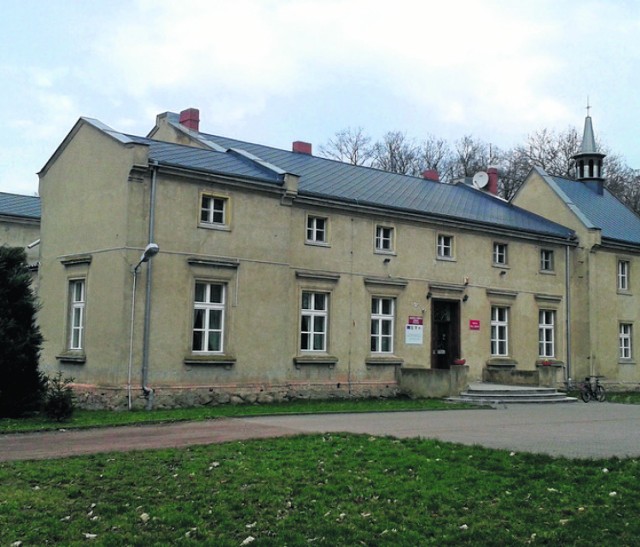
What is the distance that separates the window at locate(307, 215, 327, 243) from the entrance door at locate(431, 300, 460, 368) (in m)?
5.37

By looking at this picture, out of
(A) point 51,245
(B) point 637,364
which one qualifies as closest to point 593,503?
(A) point 51,245

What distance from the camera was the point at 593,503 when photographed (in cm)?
866

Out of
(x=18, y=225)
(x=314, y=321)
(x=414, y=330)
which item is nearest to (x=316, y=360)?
(x=314, y=321)

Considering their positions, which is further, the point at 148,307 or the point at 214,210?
the point at 214,210

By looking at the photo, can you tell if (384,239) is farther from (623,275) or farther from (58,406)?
(58,406)

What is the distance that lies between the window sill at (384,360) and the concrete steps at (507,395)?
221 centimetres

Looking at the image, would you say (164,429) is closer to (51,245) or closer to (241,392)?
(241,392)

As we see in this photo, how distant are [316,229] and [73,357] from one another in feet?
27.6

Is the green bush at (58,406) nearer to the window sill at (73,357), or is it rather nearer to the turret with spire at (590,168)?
the window sill at (73,357)

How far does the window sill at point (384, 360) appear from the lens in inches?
1034

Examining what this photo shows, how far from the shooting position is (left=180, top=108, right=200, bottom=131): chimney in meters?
30.9

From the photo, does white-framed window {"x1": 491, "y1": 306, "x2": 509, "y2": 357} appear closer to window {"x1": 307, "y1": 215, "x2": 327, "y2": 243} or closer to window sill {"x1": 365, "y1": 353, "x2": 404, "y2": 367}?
window sill {"x1": 365, "y1": 353, "x2": 404, "y2": 367}

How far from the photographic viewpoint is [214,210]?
74.6ft

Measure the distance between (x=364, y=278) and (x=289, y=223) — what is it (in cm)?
371
